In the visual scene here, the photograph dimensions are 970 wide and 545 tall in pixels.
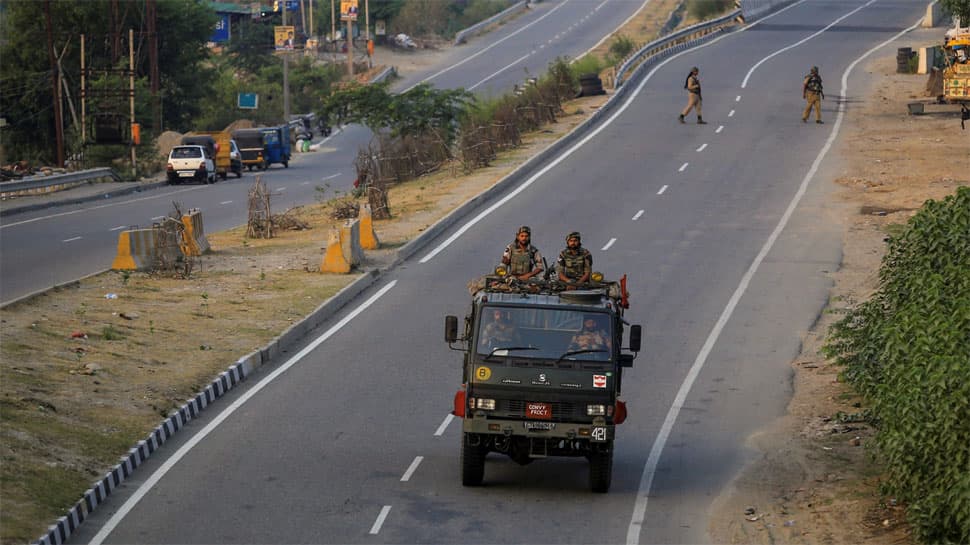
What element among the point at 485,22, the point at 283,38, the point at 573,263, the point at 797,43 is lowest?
the point at 573,263

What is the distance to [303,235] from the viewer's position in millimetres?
36969

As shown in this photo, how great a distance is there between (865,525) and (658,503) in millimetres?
2232

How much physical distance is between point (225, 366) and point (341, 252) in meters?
8.57

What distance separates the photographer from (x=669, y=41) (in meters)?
73.4

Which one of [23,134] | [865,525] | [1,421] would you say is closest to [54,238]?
[1,421]

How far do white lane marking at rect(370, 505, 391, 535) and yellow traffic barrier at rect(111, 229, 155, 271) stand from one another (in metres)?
15.9

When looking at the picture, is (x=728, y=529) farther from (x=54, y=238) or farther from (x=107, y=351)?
(x=54, y=238)

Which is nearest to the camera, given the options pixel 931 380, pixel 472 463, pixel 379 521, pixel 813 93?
pixel 931 380

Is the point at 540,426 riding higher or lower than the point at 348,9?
lower

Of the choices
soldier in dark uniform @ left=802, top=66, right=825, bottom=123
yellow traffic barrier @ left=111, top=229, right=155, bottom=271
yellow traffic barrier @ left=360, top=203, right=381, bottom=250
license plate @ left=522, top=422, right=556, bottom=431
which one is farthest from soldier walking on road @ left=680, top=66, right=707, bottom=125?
license plate @ left=522, top=422, right=556, bottom=431

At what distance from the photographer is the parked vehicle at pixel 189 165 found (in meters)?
59.8

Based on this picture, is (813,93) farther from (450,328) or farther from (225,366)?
(450,328)

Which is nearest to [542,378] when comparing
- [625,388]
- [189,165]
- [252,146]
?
[625,388]

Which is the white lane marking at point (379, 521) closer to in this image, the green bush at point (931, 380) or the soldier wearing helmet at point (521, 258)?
the soldier wearing helmet at point (521, 258)
